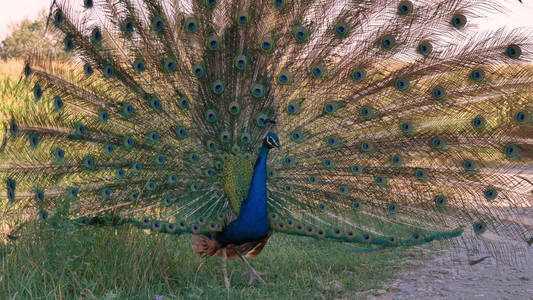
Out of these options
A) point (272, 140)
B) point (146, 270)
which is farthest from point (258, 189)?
point (146, 270)

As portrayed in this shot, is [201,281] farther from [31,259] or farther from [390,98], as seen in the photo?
[390,98]

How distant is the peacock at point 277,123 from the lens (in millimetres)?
4254

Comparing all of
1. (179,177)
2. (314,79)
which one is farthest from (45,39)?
(314,79)

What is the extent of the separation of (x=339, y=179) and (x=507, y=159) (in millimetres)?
1371

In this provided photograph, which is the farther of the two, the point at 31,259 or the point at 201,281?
the point at 201,281

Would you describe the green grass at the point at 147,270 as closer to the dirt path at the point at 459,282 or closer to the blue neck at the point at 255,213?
the dirt path at the point at 459,282

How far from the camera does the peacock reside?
4.25m

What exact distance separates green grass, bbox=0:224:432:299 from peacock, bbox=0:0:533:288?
0.21m

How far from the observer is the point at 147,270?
4.30 m

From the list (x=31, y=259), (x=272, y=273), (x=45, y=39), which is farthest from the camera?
(x=272, y=273)

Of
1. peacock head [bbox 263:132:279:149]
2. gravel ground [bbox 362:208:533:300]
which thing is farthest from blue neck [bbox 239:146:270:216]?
gravel ground [bbox 362:208:533:300]

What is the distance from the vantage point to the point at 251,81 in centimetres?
452

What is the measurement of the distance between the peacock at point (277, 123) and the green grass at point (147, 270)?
0.21 meters

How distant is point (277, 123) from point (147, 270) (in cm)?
165
